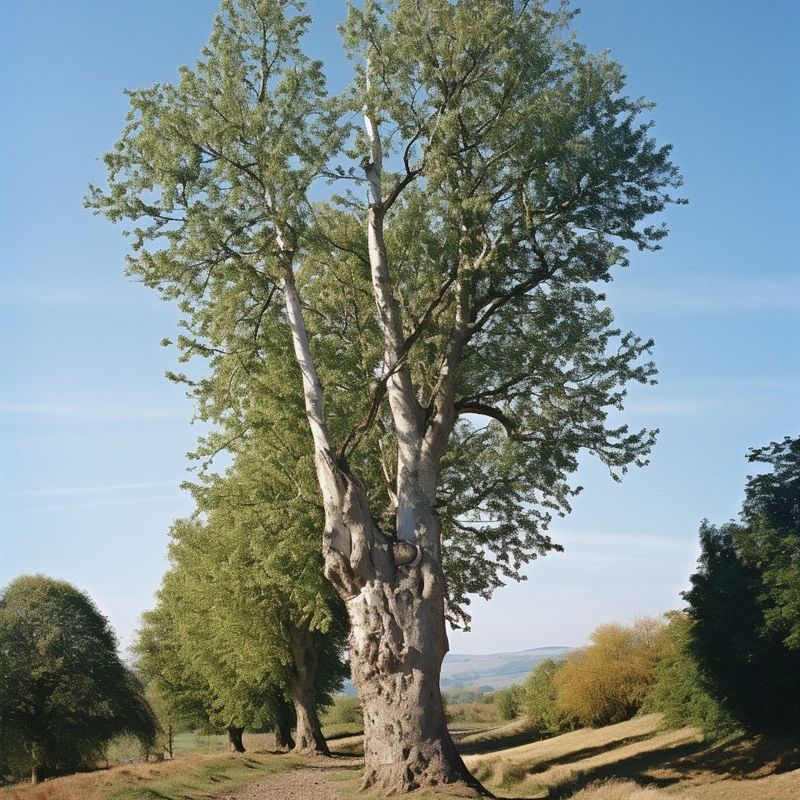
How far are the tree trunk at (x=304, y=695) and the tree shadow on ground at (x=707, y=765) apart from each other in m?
11.1

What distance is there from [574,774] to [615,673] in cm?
1728

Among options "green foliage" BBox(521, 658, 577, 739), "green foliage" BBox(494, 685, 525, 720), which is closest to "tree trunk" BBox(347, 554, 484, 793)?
"green foliage" BBox(521, 658, 577, 739)

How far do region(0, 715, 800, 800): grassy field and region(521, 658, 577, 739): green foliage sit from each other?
401 inches

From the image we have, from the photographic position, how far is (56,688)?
3381 centimetres

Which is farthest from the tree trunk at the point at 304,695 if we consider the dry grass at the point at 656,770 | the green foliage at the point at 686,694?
the green foliage at the point at 686,694

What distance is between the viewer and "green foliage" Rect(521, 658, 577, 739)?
127ft

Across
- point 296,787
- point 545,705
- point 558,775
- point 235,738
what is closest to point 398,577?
point 296,787

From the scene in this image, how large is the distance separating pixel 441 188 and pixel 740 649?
1512 cm

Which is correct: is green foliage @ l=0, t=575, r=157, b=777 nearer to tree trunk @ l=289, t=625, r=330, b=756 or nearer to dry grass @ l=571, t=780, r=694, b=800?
tree trunk @ l=289, t=625, r=330, b=756

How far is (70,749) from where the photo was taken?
1308 inches

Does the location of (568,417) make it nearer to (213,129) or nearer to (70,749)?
(213,129)

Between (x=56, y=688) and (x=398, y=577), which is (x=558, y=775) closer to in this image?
(x=398, y=577)

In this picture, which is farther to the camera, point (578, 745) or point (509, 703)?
point (509, 703)

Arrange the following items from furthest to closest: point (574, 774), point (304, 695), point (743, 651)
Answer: point (304, 695) < point (743, 651) < point (574, 774)
